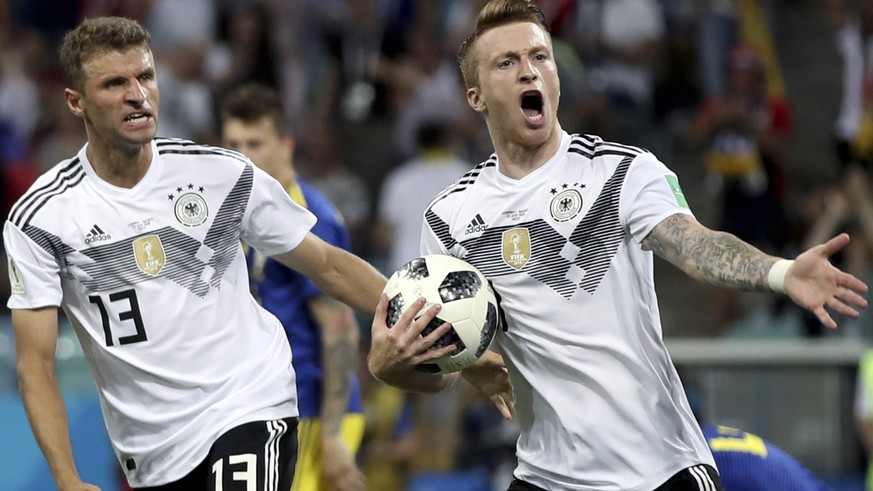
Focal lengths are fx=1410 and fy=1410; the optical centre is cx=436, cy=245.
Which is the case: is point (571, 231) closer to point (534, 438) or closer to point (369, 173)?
point (534, 438)

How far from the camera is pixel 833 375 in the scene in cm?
959

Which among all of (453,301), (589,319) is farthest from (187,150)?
(589,319)

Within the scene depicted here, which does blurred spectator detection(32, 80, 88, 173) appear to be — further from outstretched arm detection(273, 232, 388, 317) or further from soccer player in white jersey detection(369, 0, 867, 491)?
soccer player in white jersey detection(369, 0, 867, 491)

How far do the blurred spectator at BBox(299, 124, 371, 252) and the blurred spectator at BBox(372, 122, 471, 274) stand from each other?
3.82 feet

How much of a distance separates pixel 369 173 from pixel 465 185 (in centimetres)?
900

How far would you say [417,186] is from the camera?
1162 cm

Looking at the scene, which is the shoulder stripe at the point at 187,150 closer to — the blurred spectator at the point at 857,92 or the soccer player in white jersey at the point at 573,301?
the soccer player in white jersey at the point at 573,301

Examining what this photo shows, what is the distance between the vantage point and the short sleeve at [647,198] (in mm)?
4734

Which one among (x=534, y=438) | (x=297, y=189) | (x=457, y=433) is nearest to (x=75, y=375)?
(x=457, y=433)

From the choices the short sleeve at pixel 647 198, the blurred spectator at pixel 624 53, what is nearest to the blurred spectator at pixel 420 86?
the blurred spectator at pixel 624 53

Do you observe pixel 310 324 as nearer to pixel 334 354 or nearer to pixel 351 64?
pixel 334 354

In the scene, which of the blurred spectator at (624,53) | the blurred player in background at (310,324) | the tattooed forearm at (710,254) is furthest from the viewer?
the blurred spectator at (624,53)

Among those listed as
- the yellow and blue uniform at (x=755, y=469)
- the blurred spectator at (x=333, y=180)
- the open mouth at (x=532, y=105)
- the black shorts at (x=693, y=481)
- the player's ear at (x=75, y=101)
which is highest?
the player's ear at (x=75, y=101)

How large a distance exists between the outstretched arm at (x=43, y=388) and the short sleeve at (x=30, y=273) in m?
0.04
